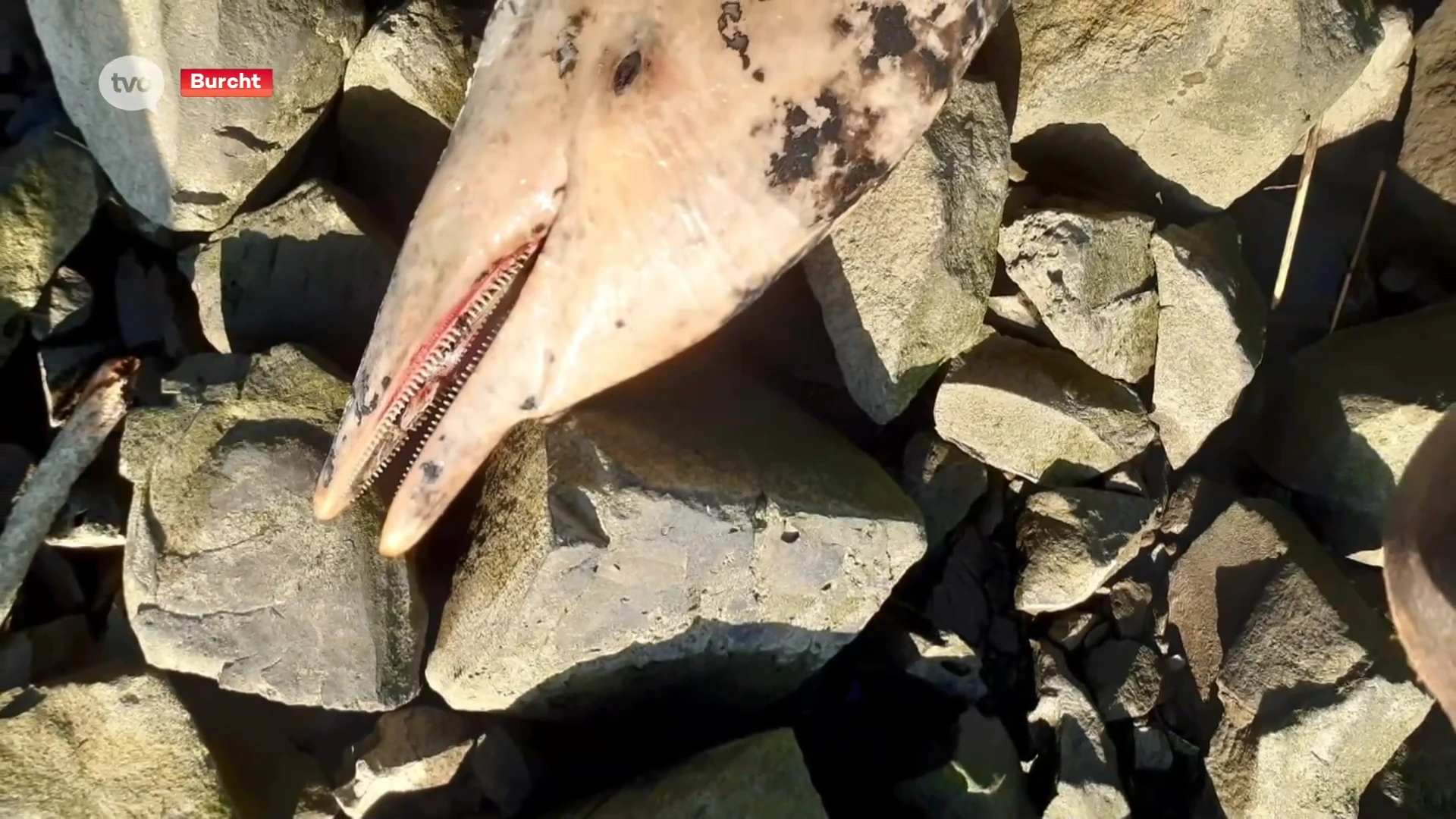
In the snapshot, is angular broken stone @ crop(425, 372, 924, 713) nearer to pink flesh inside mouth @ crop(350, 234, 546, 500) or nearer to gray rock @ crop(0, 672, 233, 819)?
pink flesh inside mouth @ crop(350, 234, 546, 500)

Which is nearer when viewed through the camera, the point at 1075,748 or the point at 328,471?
the point at 328,471

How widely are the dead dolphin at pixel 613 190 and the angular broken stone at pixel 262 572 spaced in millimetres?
148

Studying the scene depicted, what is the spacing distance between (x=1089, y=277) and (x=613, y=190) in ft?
4.65

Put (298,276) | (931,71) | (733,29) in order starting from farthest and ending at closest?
1. (298,276)
2. (931,71)
3. (733,29)

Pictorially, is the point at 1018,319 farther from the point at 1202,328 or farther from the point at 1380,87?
the point at 1380,87

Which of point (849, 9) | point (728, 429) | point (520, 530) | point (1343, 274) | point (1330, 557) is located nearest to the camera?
point (849, 9)

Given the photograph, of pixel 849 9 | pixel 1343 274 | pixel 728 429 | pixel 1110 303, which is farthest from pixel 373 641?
pixel 1343 274

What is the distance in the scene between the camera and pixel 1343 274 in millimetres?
3707

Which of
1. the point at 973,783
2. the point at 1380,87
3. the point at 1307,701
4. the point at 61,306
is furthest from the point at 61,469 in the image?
the point at 1380,87

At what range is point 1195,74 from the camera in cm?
313

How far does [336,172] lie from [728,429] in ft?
5.23

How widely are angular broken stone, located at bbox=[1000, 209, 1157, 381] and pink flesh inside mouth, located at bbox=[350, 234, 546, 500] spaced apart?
1.43 metres

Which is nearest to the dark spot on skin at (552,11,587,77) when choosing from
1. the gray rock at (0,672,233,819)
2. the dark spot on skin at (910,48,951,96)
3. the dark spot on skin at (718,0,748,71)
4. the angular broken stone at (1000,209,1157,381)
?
the dark spot on skin at (718,0,748,71)

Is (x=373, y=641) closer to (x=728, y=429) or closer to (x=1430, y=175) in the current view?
(x=728, y=429)
